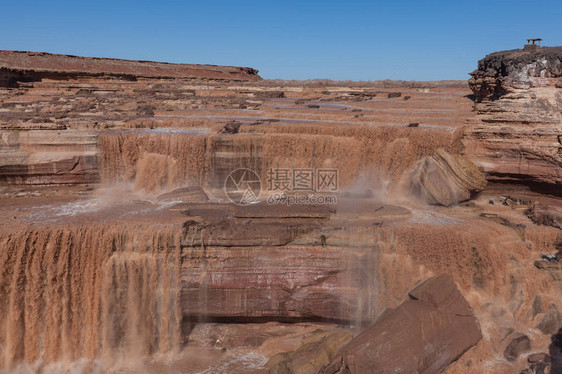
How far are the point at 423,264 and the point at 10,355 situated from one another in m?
9.37

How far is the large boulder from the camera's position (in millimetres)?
8766

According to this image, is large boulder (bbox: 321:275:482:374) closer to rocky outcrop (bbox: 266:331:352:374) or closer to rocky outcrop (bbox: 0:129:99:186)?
rocky outcrop (bbox: 266:331:352:374)

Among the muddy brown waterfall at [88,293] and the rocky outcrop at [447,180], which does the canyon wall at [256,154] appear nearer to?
the rocky outcrop at [447,180]

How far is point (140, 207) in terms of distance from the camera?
12227 millimetres

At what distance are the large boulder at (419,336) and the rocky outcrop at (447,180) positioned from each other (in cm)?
335

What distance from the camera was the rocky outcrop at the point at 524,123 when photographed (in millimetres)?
12641

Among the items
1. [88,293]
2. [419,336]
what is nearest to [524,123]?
[419,336]

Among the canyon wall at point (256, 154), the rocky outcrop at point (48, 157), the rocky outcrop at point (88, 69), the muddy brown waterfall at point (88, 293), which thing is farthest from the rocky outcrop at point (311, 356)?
the rocky outcrop at point (88, 69)

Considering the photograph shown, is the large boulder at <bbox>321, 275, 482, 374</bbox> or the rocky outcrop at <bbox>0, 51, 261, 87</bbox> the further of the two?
the rocky outcrop at <bbox>0, 51, 261, 87</bbox>

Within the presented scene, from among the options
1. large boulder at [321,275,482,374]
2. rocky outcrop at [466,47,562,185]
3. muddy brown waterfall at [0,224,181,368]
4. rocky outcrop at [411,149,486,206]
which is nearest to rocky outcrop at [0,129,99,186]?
muddy brown waterfall at [0,224,181,368]

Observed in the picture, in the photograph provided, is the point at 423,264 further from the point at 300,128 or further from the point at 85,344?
the point at 85,344

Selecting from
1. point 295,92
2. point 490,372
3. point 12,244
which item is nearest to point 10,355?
point 12,244

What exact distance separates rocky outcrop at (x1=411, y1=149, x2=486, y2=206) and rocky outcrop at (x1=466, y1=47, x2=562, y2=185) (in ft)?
1.99

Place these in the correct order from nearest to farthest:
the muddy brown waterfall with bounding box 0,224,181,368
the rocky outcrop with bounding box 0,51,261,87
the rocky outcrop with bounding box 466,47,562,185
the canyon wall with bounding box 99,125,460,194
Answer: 1. the muddy brown waterfall with bounding box 0,224,181,368
2. the rocky outcrop with bounding box 466,47,562,185
3. the canyon wall with bounding box 99,125,460,194
4. the rocky outcrop with bounding box 0,51,261,87
